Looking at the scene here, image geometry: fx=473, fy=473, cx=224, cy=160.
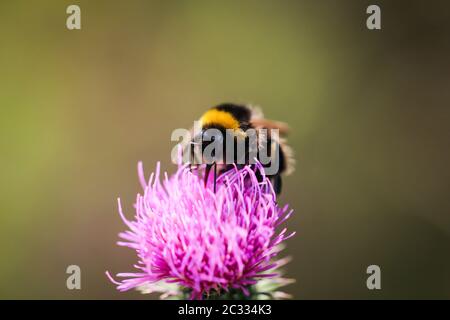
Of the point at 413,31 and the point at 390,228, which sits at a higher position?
the point at 413,31

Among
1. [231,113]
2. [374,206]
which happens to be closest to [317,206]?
[374,206]

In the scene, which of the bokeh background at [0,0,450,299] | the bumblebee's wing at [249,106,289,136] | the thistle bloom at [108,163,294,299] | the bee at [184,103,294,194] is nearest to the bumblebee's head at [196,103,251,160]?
the bee at [184,103,294,194]

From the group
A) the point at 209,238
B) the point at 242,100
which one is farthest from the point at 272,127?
the point at 242,100

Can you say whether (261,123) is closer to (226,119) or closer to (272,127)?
(272,127)

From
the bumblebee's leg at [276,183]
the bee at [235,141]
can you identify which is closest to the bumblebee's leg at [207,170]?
the bee at [235,141]
